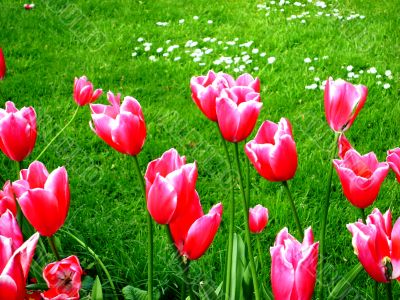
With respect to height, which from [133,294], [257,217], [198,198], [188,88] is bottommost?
[188,88]

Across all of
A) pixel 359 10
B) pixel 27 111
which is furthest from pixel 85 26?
pixel 27 111

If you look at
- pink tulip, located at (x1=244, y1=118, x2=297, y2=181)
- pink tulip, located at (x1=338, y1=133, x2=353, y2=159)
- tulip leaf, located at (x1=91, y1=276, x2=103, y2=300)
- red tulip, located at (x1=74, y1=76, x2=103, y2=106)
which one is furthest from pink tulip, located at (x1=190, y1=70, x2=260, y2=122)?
red tulip, located at (x1=74, y1=76, x2=103, y2=106)

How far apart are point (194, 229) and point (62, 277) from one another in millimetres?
262

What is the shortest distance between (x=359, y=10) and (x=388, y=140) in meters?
2.39

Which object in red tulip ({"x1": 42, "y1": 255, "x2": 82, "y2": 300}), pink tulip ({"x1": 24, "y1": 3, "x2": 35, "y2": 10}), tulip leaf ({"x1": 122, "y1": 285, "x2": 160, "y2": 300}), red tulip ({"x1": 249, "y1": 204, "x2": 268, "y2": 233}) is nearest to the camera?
red tulip ({"x1": 42, "y1": 255, "x2": 82, "y2": 300})

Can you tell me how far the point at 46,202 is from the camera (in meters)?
1.17

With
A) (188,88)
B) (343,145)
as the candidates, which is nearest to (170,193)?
(343,145)

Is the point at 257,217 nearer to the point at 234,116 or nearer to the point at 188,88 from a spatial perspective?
the point at 234,116

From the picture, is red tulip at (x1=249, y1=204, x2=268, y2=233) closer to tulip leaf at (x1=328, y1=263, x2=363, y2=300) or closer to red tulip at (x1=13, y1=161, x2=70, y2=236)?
tulip leaf at (x1=328, y1=263, x2=363, y2=300)

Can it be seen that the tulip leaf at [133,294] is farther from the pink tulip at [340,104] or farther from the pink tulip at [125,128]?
the pink tulip at [340,104]

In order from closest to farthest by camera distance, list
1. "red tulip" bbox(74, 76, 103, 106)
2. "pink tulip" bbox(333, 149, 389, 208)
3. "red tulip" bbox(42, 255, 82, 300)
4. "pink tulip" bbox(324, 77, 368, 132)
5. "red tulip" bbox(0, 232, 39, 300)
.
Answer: "red tulip" bbox(0, 232, 39, 300) → "red tulip" bbox(42, 255, 82, 300) → "pink tulip" bbox(333, 149, 389, 208) → "pink tulip" bbox(324, 77, 368, 132) → "red tulip" bbox(74, 76, 103, 106)

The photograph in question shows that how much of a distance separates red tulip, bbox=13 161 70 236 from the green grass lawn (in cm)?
89

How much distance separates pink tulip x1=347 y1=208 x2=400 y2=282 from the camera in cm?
109

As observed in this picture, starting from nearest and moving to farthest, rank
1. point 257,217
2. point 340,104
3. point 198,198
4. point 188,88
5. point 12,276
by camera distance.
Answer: point 12,276
point 198,198
point 340,104
point 257,217
point 188,88
